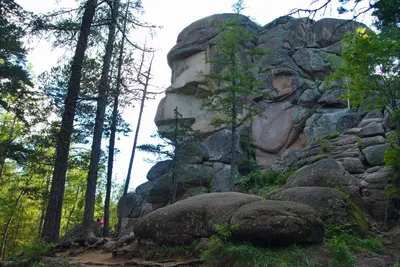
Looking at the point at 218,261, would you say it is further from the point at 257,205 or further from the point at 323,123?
the point at 323,123

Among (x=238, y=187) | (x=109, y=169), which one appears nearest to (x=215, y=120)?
(x=238, y=187)

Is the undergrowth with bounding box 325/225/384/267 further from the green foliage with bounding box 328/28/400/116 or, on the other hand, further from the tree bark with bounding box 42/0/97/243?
the tree bark with bounding box 42/0/97/243

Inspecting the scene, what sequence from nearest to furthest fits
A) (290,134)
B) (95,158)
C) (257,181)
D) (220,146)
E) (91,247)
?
(91,247), (95,158), (257,181), (220,146), (290,134)

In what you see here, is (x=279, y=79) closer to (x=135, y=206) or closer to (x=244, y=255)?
(x=135, y=206)

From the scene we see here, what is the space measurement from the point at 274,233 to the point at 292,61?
21842mm

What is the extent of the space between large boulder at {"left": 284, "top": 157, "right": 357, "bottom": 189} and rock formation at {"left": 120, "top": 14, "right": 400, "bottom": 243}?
0.03 m

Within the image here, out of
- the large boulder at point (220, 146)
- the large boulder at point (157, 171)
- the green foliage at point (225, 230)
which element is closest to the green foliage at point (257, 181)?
the large boulder at point (220, 146)

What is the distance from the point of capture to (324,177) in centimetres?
989

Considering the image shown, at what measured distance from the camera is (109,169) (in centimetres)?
1536

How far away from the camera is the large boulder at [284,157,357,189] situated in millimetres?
9781

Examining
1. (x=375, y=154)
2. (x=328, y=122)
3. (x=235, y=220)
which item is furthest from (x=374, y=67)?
(x=328, y=122)

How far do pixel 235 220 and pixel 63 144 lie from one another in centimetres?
494

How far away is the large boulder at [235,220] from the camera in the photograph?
20.2 ft

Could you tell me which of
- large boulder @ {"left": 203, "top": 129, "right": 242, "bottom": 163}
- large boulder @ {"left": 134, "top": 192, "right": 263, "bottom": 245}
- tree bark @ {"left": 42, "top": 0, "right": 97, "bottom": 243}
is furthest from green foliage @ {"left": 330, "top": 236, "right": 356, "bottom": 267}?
large boulder @ {"left": 203, "top": 129, "right": 242, "bottom": 163}
